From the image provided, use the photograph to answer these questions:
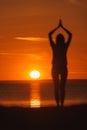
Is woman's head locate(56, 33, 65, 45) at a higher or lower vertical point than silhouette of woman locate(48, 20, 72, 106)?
higher

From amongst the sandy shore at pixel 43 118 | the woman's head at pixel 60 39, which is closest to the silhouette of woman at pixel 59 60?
the woman's head at pixel 60 39

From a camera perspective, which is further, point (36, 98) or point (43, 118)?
point (36, 98)

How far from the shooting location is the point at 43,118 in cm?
1469

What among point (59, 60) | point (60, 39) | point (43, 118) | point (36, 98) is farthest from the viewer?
point (36, 98)

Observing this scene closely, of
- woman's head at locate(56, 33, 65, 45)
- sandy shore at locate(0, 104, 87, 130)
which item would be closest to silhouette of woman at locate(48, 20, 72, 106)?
woman's head at locate(56, 33, 65, 45)

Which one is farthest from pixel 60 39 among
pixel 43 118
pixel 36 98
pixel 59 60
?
pixel 36 98

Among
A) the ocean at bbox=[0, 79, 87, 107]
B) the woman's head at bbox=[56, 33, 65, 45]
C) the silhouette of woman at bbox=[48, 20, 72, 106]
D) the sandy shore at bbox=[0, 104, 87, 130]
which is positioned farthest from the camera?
the ocean at bbox=[0, 79, 87, 107]

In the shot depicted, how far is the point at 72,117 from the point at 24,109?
167cm

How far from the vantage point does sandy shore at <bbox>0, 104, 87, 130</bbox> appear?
553 inches

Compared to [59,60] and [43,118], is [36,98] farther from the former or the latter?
[43,118]

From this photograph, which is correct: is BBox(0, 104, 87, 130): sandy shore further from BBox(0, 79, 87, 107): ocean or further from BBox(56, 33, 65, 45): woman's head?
BBox(0, 79, 87, 107): ocean

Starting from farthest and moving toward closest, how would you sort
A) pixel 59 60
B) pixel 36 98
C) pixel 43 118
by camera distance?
pixel 36 98 < pixel 59 60 < pixel 43 118

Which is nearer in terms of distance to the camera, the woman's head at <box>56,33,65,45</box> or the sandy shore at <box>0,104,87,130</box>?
the sandy shore at <box>0,104,87,130</box>

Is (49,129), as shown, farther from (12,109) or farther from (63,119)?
(12,109)
